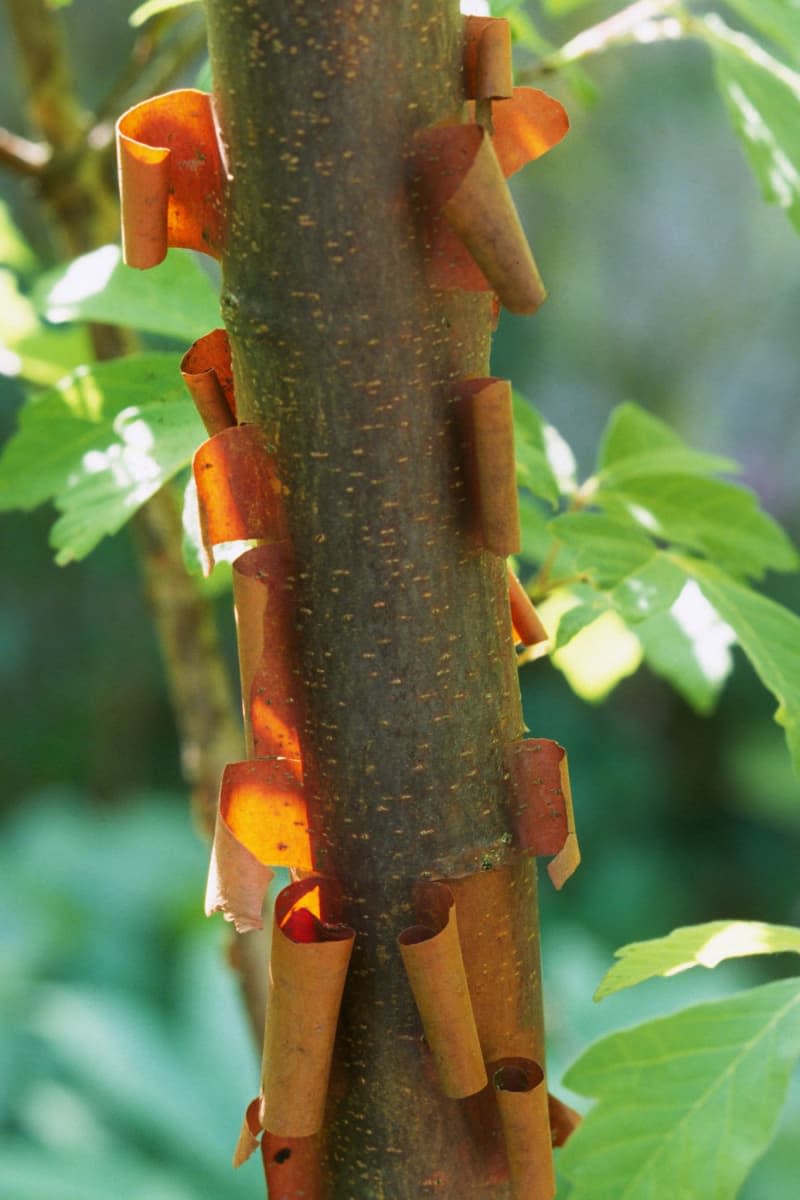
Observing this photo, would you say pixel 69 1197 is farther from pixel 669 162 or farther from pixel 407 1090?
pixel 669 162

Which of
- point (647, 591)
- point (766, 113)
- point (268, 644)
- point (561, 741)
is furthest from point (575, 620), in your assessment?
point (561, 741)

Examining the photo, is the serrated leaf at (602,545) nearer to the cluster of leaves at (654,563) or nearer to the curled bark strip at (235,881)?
the cluster of leaves at (654,563)

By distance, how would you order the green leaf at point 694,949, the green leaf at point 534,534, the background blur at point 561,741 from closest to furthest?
the green leaf at point 694,949, the green leaf at point 534,534, the background blur at point 561,741

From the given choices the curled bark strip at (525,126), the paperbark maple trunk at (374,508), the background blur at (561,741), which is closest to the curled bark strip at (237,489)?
the paperbark maple trunk at (374,508)

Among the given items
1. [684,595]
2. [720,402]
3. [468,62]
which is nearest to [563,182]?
[720,402]

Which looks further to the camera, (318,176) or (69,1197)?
(69,1197)

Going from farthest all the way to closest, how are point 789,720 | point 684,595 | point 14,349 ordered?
point 14,349 < point 684,595 < point 789,720

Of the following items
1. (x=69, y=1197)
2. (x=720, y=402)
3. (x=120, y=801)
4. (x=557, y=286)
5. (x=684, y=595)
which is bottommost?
(x=69, y=1197)

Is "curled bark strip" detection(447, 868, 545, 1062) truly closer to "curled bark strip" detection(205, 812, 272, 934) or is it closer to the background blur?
"curled bark strip" detection(205, 812, 272, 934)
